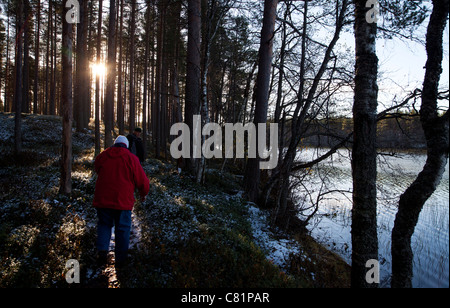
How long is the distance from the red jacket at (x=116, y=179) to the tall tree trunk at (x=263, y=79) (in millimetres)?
6389

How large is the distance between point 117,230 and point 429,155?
5.15 meters

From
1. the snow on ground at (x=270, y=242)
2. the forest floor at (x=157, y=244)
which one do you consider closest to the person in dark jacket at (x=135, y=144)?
the forest floor at (x=157, y=244)

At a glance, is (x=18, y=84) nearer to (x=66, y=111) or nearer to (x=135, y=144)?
(x=66, y=111)

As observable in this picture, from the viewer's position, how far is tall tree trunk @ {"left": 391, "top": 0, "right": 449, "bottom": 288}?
10.4 feet

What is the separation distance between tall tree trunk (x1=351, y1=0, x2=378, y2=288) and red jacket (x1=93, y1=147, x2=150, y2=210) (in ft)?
12.6

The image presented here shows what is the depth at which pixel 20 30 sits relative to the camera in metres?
10.4

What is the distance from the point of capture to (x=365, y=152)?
136 inches

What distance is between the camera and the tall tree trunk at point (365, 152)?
3453 mm

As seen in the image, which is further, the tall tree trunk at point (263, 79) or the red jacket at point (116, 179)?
the tall tree trunk at point (263, 79)

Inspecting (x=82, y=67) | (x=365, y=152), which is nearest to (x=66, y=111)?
(x=365, y=152)

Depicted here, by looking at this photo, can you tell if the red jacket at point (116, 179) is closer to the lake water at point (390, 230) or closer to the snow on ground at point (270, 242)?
the snow on ground at point (270, 242)

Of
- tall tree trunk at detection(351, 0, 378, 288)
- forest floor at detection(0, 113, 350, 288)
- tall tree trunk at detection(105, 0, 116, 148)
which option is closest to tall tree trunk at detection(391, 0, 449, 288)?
tall tree trunk at detection(351, 0, 378, 288)
